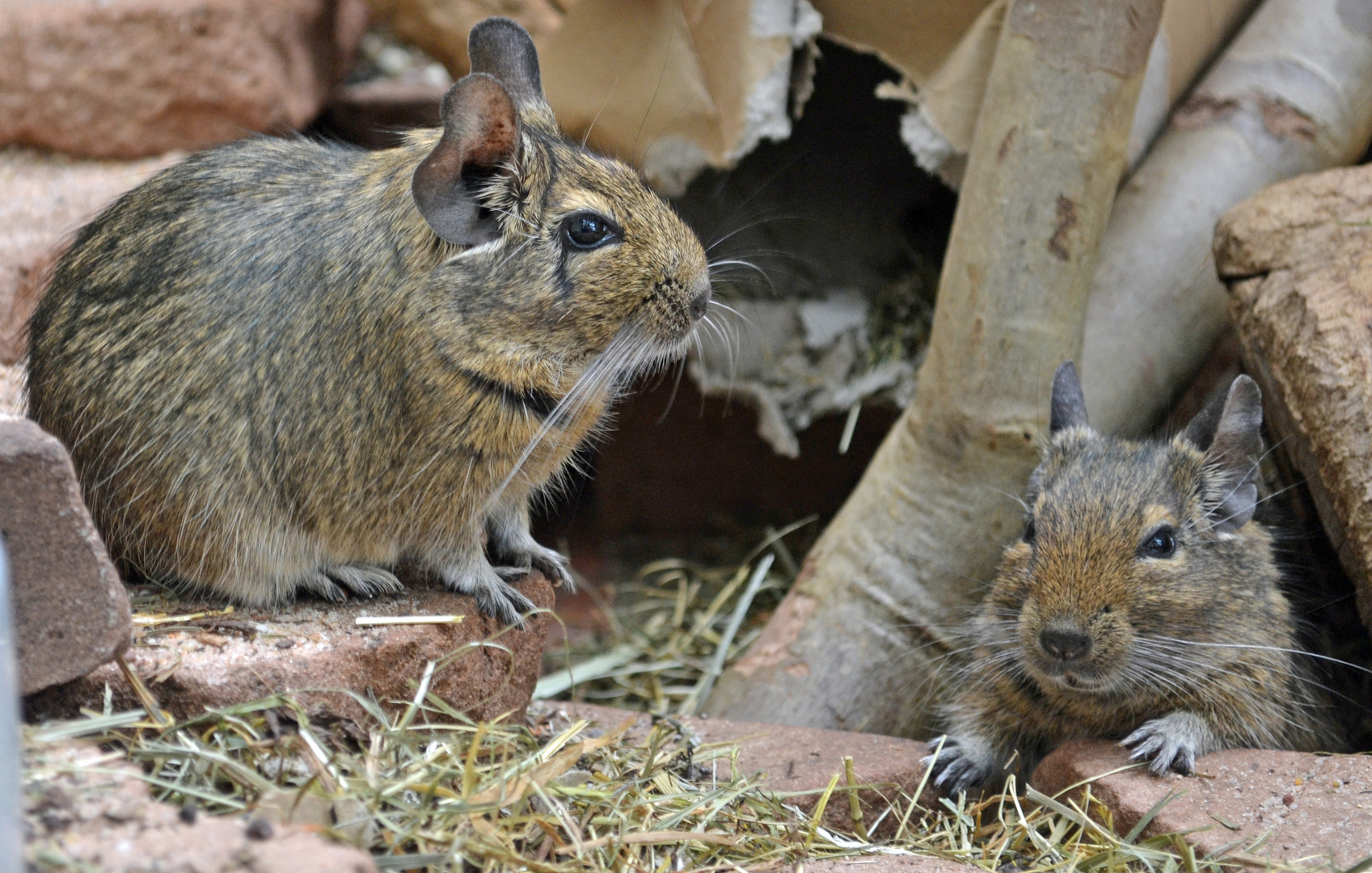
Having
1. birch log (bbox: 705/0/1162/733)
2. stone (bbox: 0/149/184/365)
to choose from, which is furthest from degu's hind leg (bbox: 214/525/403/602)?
birch log (bbox: 705/0/1162/733)

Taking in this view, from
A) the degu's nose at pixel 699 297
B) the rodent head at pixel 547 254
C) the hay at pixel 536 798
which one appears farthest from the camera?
the degu's nose at pixel 699 297

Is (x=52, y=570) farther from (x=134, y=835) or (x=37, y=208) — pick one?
(x=37, y=208)

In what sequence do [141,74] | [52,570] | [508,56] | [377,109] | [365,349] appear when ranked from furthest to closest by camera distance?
1. [377,109]
2. [141,74]
3. [508,56]
4. [365,349]
5. [52,570]

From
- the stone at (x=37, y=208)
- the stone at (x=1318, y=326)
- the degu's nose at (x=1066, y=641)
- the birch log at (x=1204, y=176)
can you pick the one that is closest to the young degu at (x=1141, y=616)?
the degu's nose at (x=1066, y=641)

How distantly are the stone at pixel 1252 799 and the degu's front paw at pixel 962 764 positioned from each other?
357 millimetres

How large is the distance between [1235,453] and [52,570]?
3.60 metres

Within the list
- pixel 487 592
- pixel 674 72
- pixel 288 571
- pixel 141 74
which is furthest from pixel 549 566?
pixel 141 74

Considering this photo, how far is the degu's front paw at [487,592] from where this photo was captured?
12.4 ft

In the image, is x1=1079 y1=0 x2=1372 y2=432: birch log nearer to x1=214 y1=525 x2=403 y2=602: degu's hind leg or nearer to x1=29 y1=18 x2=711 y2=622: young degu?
x1=29 y1=18 x2=711 y2=622: young degu

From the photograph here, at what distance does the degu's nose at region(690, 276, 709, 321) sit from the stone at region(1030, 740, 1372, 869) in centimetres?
193

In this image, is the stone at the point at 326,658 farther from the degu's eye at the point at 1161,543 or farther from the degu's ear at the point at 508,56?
the degu's eye at the point at 1161,543

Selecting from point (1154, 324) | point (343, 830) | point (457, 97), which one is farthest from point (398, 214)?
point (1154, 324)

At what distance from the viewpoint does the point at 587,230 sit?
3420mm

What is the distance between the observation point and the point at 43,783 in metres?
2.33
